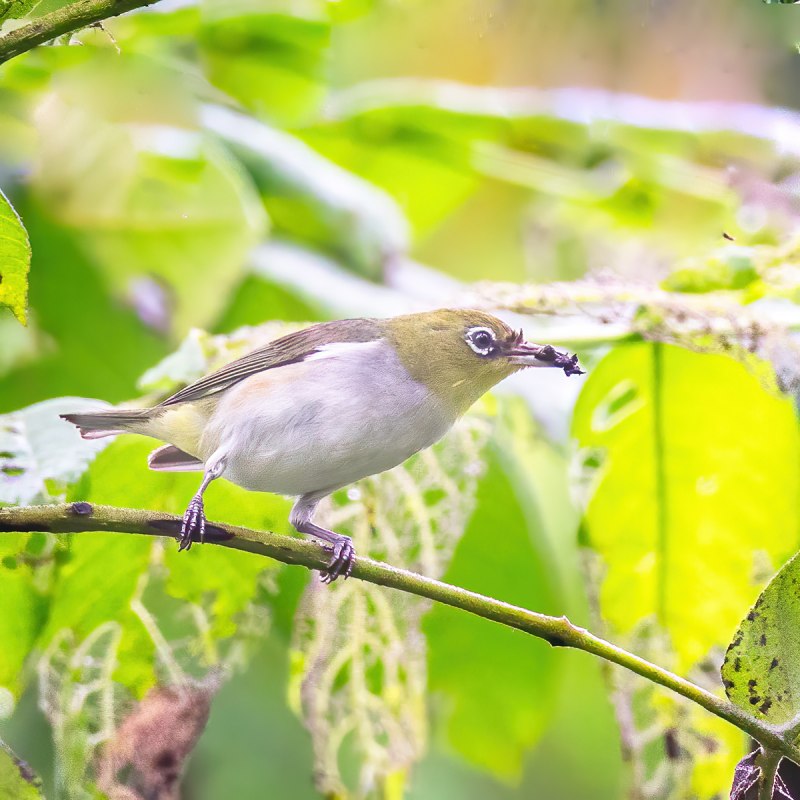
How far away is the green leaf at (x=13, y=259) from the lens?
0.40 meters

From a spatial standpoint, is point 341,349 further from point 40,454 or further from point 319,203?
point 319,203

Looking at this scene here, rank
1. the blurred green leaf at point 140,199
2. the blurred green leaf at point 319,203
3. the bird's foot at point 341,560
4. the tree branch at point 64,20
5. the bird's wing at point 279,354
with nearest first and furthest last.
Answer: the tree branch at point 64,20, the bird's foot at point 341,560, the bird's wing at point 279,354, the blurred green leaf at point 140,199, the blurred green leaf at point 319,203

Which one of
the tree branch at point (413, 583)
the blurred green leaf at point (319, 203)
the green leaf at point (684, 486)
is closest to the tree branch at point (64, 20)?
the tree branch at point (413, 583)

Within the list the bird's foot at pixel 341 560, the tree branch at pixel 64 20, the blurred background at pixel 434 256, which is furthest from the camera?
the blurred background at pixel 434 256

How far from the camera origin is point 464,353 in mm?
533

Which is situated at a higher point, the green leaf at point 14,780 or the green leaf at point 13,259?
the green leaf at point 13,259

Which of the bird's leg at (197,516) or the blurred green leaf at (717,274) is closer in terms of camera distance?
the bird's leg at (197,516)

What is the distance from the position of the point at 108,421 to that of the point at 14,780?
7.4 inches

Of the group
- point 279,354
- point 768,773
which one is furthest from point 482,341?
point 768,773

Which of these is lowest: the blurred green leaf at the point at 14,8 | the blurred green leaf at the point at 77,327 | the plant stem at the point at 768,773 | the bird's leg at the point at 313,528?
the blurred green leaf at the point at 77,327

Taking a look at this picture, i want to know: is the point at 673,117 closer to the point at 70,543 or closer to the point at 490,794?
the point at 490,794

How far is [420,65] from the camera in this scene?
1182 millimetres

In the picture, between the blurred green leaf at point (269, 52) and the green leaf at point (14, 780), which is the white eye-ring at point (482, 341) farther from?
the blurred green leaf at point (269, 52)

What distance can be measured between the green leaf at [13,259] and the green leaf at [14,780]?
0.62 feet
